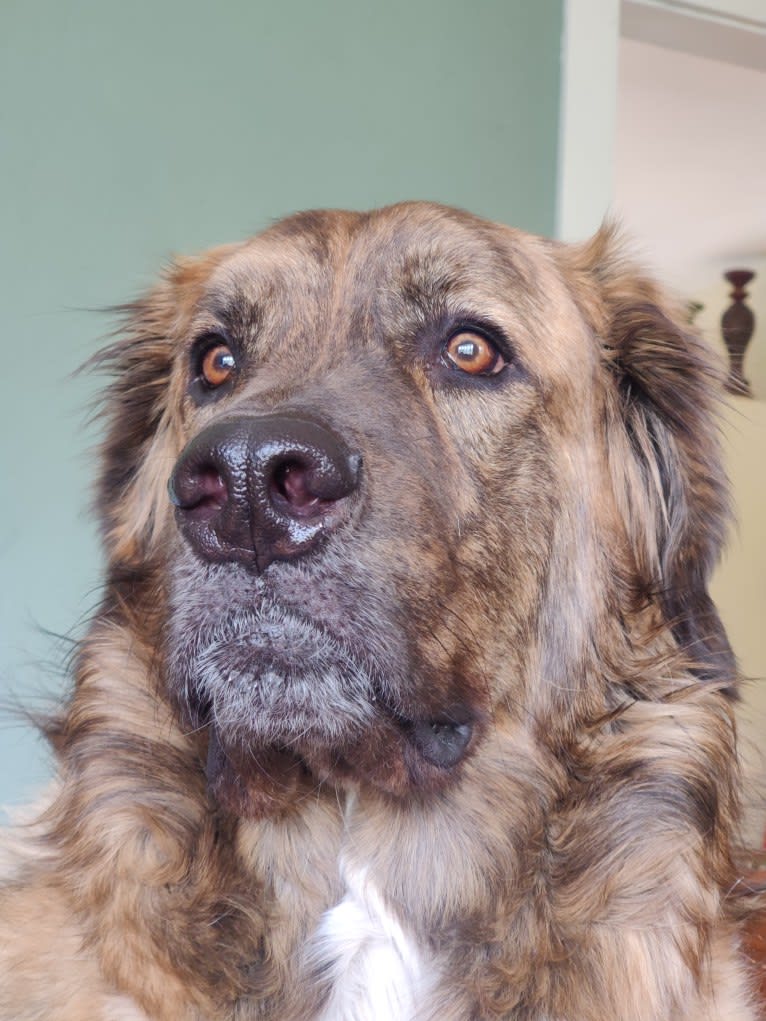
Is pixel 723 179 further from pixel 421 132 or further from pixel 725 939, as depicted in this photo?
pixel 725 939

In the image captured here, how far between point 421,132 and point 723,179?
3.44m

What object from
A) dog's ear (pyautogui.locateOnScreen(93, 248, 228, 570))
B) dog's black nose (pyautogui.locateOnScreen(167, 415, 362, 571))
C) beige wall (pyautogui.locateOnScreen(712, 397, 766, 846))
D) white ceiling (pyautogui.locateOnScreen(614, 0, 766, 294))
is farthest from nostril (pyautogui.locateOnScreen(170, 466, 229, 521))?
beige wall (pyautogui.locateOnScreen(712, 397, 766, 846))

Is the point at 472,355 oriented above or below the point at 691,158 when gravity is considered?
below

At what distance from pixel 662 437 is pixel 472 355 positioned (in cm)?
31

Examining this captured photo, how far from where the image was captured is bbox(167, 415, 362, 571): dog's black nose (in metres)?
0.88

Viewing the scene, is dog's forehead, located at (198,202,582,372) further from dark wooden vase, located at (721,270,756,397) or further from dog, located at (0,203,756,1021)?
A: dark wooden vase, located at (721,270,756,397)

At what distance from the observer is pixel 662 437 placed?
1.39 meters

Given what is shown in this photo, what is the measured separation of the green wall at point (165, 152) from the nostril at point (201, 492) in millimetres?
992

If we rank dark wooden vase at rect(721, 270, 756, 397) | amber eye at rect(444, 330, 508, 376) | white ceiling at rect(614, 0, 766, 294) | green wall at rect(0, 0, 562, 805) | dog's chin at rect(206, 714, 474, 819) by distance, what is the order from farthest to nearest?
dark wooden vase at rect(721, 270, 756, 397), white ceiling at rect(614, 0, 766, 294), green wall at rect(0, 0, 562, 805), amber eye at rect(444, 330, 508, 376), dog's chin at rect(206, 714, 474, 819)

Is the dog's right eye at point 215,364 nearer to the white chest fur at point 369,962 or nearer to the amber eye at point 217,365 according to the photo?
the amber eye at point 217,365

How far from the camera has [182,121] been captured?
2143 mm

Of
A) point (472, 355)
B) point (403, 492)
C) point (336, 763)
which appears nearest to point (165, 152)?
point (472, 355)

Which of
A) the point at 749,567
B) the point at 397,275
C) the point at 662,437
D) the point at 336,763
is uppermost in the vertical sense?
the point at 397,275

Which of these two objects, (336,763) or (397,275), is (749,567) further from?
(336,763)
